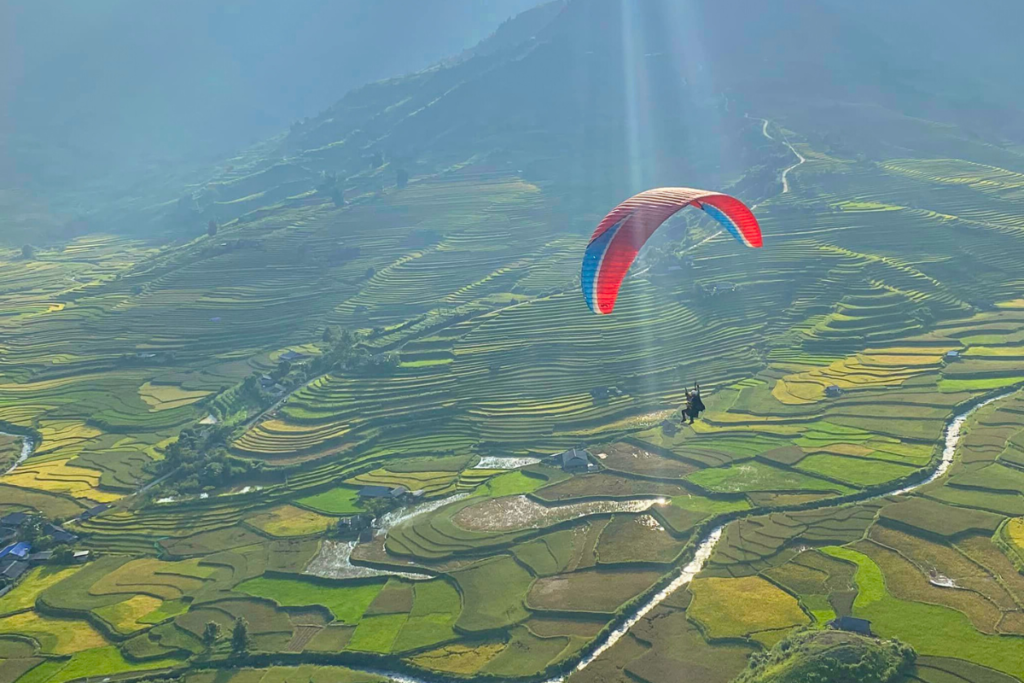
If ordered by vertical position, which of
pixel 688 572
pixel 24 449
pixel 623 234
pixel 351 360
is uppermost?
pixel 623 234

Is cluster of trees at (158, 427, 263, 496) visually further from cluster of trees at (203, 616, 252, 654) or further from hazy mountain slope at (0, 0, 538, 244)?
hazy mountain slope at (0, 0, 538, 244)

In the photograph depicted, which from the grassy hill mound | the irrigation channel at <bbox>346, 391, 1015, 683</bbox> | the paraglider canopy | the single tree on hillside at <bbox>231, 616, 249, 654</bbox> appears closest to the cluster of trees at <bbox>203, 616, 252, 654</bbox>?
the single tree on hillside at <bbox>231, 616, 249, 654</bbox>

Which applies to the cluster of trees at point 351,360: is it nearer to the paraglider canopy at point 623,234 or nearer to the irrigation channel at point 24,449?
the irrigation channel at point 24,449

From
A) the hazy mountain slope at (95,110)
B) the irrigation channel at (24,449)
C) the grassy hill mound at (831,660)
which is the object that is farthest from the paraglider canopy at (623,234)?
the hazy mountain slope at (95,110)

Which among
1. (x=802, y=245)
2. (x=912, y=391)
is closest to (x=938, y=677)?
(x=912, y=391)

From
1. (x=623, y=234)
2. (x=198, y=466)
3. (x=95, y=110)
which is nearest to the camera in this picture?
(x=623, y=234)

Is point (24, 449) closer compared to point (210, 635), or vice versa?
point (210, 635)

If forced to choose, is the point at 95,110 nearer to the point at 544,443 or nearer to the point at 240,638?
the point at 544,443

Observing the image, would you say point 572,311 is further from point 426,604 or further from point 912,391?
point 426,604

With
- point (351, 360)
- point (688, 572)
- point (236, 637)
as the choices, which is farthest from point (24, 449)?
point (688, 572)
